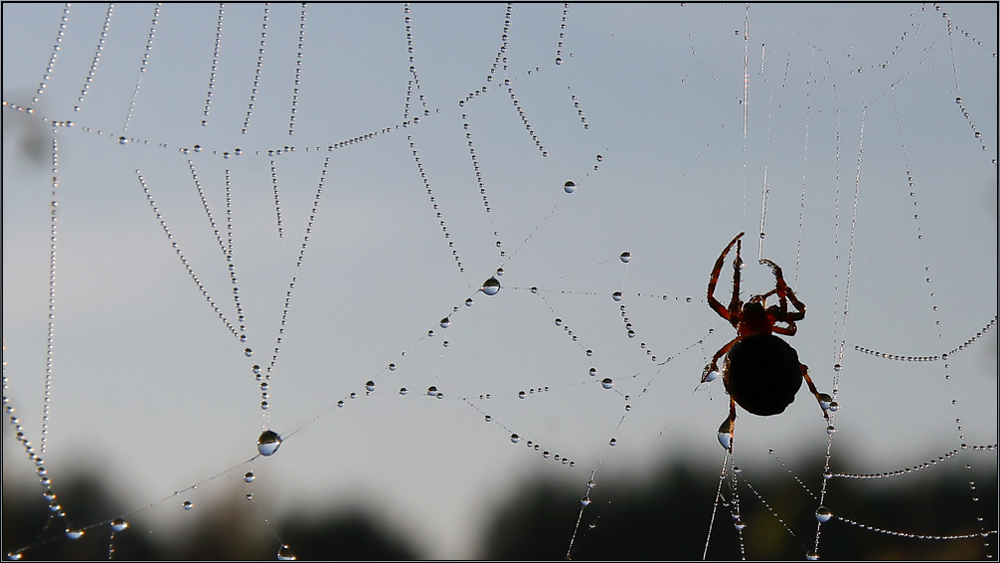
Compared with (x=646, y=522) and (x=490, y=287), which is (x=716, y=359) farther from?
(x=646, y=522)

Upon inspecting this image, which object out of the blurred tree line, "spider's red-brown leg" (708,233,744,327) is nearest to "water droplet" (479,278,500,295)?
"spider's red-brown leg" (708,233,744,327)

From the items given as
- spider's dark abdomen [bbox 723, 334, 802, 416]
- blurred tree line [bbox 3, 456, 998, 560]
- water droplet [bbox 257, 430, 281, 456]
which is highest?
blurred tree line [bbox 3, 456, 998, 560]

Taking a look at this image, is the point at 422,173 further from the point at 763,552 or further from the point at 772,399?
the point at 763,552

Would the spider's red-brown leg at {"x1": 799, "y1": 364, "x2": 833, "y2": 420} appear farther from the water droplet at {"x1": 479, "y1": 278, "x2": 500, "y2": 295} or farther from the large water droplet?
the water droplet at {"x1": 479, "y1": 278, "x2": 500, "y2": 295}

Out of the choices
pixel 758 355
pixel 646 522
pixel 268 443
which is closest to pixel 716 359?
pixel 758 355

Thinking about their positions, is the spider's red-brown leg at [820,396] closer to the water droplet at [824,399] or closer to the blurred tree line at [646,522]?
the water droplet at [824,399]
